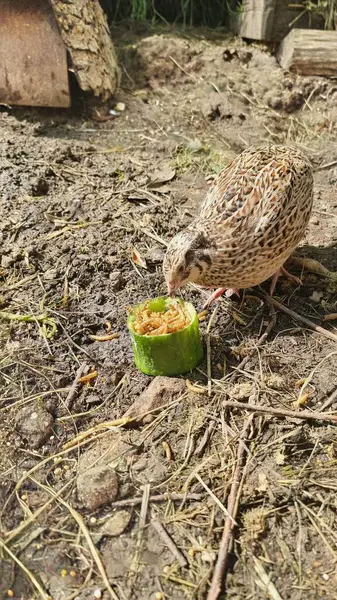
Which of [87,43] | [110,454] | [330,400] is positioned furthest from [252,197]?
[87,43]

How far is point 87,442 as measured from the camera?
337 cm

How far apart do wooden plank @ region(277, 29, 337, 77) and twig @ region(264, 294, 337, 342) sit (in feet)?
10.3

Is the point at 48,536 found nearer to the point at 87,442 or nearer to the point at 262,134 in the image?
the point at 87,442

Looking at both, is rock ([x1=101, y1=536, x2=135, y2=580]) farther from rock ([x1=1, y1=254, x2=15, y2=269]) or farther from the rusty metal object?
the rusty metal object

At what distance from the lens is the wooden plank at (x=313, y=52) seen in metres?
6.10

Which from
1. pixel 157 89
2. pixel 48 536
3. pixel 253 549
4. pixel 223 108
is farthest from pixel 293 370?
pixel 157 89

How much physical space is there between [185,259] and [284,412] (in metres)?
1.01

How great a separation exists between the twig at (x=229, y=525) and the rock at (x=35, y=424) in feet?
3.50

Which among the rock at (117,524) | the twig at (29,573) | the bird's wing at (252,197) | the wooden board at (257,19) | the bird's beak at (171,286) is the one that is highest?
the wooden board at (257,19)

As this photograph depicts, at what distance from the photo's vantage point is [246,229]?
12.3 ft

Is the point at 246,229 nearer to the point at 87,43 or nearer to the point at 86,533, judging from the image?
the point at 86,533

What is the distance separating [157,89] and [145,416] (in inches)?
160

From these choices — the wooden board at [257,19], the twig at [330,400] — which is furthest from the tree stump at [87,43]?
the twig at [330,400]

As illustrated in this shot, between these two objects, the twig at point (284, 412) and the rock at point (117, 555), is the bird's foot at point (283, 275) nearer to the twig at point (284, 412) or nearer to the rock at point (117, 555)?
the twig at point (284, 412)
